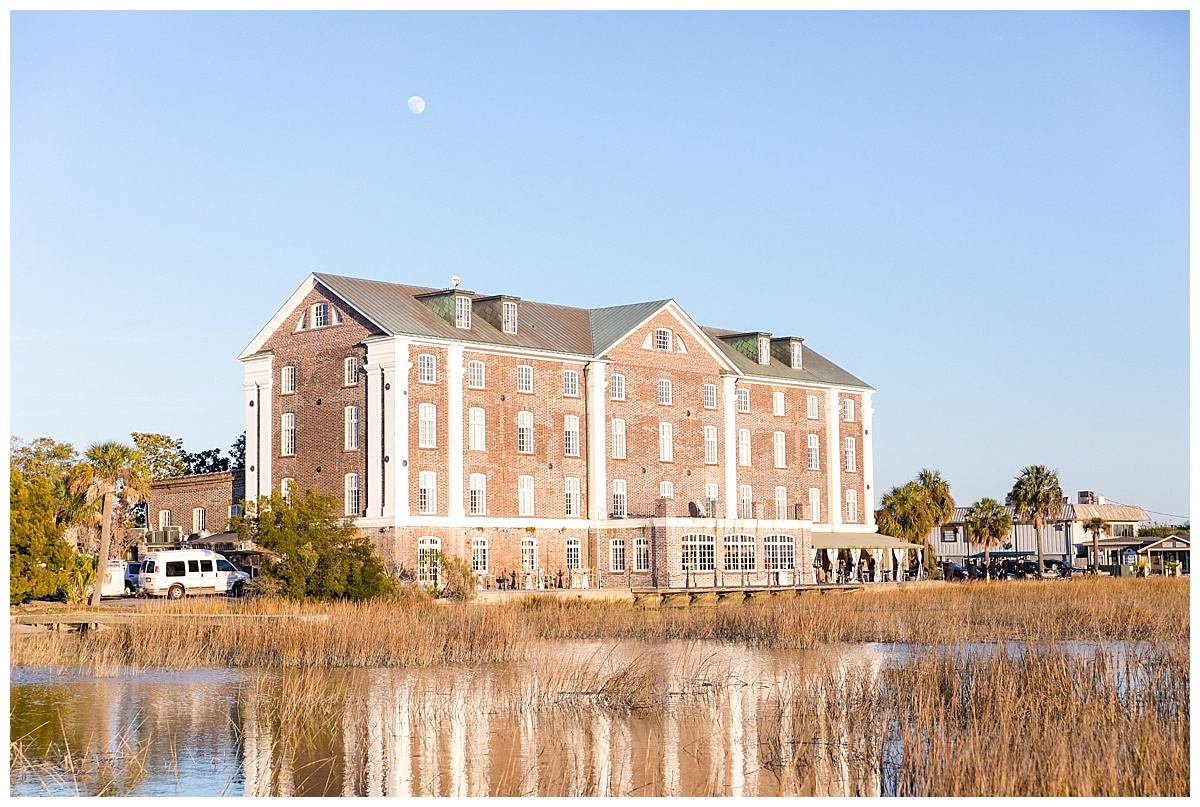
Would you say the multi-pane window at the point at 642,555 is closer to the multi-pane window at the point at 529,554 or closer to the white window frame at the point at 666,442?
the multi-pane window at the point at 529,554

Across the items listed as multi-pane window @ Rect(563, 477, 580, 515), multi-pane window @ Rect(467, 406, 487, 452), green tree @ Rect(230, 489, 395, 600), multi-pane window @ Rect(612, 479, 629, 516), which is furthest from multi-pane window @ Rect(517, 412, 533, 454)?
green tree @ Rect(230, 489, 395, 600)

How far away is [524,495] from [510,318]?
6437 millimetres

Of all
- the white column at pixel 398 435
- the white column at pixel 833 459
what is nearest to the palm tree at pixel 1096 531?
the white column at pixel 833 459

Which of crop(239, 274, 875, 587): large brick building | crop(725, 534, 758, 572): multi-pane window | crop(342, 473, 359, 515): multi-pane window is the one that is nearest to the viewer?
crop(239, 274, 875, 587): large brick building

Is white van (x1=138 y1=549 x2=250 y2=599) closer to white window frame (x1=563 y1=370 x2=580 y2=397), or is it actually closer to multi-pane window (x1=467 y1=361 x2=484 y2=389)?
multi-pane window (x1=467 y1=361 x2=484 y2=389)

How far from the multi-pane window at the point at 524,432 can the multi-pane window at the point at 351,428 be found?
5778 mm

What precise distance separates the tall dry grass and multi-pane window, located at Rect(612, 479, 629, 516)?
18209 millimetres

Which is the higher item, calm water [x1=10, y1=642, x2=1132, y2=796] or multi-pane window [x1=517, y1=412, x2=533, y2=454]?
multi-pane window [x1=517, y1=412, x2=533, y2=454]

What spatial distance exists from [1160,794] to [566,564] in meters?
43.3

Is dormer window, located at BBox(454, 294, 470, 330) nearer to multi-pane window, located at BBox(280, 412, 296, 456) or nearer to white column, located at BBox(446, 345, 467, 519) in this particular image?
white column, located at BBox(446, 345, 467, 519)

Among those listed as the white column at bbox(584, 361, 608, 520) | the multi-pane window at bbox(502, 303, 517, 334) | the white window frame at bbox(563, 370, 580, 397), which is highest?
the multi-pane window at bbox(502, 303, 517, 334)

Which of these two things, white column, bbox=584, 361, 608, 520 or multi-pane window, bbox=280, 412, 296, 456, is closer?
multi-pane window, bbox=280, 412, 296, 456

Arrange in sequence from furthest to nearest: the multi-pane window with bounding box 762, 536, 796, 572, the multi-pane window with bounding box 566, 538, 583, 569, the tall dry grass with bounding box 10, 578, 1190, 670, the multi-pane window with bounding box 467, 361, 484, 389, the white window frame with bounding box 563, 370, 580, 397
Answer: the multi-pane window with bounding box 762, 536, 796, 572 → the white window frame with bounding box 563, 370, 580, 397 → the multi-pane window with bounding box 566, 538, 583, 569 → the multi-pane window with bounding box 467, 361, 484, 389 → the tall dry grass with bounding box 10, 578, 1190, 670

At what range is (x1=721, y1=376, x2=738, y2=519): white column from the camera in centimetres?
6116
